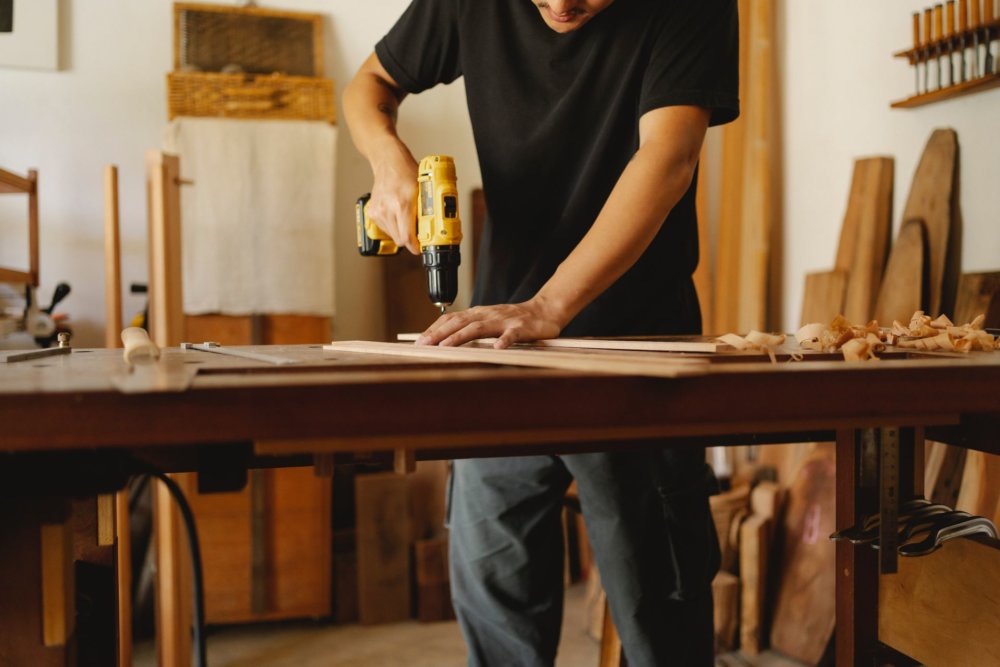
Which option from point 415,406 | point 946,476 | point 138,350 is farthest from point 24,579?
point 946,476

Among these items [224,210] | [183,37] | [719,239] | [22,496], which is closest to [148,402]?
[22,496]

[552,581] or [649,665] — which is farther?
[552,581]

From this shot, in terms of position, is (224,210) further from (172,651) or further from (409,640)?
(409,640)

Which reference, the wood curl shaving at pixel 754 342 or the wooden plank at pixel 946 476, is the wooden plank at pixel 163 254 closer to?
the wood curl shaving at pixel 754 342

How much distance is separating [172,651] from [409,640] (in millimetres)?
725

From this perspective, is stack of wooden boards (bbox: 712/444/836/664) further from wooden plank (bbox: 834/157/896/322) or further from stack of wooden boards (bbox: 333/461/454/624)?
stack of wooden boards (bbox: 333/461/454/624)

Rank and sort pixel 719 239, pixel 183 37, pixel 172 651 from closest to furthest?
pixel 172 651
pixel 183 37
pixel 719 239

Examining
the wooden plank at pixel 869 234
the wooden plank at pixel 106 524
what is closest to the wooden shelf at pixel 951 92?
the wooden plank at pixel 869 234

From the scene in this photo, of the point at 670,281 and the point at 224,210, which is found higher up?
the point at 224,210

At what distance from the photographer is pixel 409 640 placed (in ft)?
8.63

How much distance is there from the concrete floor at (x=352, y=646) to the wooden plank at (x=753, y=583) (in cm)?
47

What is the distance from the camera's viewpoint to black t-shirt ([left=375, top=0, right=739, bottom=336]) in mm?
1351

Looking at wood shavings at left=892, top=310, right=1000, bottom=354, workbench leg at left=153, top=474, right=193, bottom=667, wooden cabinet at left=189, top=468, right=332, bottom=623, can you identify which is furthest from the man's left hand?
wooden cabinet at left=189, top=468, right=332, bottom=623

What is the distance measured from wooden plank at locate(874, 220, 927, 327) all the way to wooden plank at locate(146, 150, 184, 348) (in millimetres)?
1961
